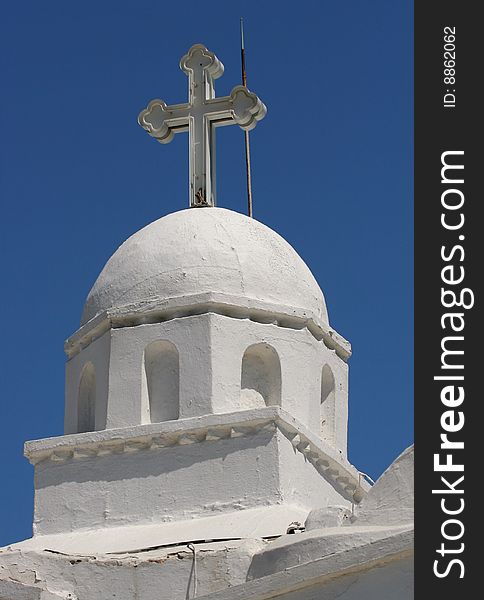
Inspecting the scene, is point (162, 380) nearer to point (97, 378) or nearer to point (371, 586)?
point (97, 378)

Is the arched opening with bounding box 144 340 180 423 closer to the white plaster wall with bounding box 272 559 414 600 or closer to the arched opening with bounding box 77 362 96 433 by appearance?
the arched opening with bounding box 77 362 96 433

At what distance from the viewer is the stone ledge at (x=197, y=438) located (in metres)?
22.0

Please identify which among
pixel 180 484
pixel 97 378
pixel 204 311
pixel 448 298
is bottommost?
pixel 448 298

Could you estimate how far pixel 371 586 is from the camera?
16.9 m

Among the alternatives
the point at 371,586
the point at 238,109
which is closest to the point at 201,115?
the point at 238,109

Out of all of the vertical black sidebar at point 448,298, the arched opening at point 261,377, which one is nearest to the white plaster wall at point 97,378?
the arched opening at point 261,377

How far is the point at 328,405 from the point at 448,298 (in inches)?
293

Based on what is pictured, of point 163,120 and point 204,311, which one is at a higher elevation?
point 163,120

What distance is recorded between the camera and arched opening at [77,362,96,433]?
23484 millimetres

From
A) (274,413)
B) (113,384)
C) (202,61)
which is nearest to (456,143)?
(274,413)

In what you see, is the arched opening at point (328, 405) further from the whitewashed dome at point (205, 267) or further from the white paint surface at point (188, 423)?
the whitewashed dome at point (205, 267)

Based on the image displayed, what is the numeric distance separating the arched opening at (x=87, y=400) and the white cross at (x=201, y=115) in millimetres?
2686

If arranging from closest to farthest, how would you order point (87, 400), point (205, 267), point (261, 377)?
1. point (261, 377)
2. point (205, 267)
3. point (87, 400)

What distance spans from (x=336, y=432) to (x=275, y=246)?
2.36 m
